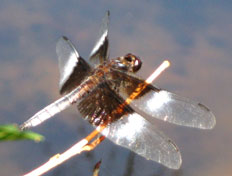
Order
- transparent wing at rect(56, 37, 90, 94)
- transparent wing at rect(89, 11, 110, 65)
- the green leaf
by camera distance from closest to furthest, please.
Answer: the green leaf, transparent wing at rect(56, 37, 90, 94), transparent wing at rect(89, 11, 110, 65)

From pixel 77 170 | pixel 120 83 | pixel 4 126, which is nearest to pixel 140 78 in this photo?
pixel 120 83

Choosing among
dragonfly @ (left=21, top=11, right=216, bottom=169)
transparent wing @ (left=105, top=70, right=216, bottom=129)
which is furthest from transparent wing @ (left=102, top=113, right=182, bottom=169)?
transparent wing @ (left=105, top=70, right=216, bottom=129)

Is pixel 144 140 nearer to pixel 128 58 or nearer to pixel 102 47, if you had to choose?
pixel 128 58

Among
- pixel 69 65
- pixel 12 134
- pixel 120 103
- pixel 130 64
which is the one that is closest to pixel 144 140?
pixel 120 103

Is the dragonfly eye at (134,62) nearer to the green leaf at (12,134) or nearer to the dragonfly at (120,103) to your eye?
the dragonfly at (120,103)

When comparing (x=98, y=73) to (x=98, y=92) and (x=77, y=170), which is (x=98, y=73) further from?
(x=77, y=170)

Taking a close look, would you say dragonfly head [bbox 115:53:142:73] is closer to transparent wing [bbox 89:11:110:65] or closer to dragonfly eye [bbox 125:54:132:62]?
dragonfly eye [bbox 125:54:132:62]

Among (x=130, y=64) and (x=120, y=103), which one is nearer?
(x=120, y=103)
